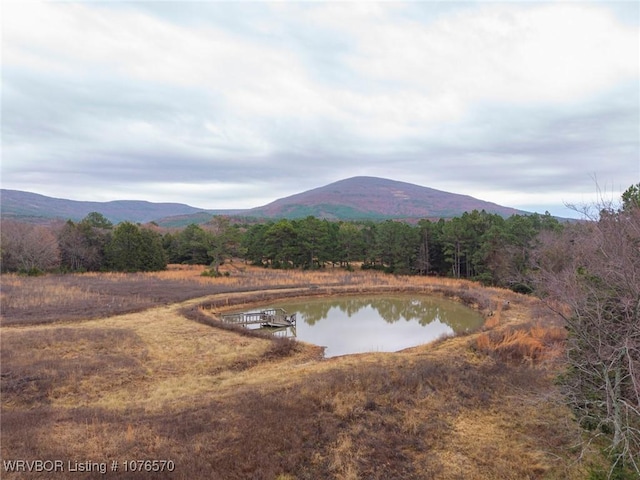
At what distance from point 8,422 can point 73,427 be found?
5.61 ft

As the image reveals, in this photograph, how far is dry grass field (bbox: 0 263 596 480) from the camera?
6473 millimetres

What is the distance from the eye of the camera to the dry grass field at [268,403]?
647cm

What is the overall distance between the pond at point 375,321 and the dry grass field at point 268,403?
2.40 metres

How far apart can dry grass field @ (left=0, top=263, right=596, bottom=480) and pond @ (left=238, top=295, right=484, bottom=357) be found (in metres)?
2.40

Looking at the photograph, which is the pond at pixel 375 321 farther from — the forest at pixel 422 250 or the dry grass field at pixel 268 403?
the forest at pixel 422 250

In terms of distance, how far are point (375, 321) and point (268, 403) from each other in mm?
15619

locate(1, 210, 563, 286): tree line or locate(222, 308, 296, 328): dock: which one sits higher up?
locate(1, 210, 563, 286): tree line

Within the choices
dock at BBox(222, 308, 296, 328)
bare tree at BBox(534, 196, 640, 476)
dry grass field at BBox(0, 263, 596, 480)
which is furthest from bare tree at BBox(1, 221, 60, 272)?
bare tree at BBox(534, 196, 640, 476)

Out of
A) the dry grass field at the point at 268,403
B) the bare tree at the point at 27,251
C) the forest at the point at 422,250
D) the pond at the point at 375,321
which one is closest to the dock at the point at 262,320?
the pond at the point at 375,321

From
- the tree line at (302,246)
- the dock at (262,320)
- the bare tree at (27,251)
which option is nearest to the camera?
the dock at (262,320)

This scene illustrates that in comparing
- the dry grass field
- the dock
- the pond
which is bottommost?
the pond

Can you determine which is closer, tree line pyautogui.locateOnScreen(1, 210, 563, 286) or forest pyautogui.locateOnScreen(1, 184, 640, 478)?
forest pyautogui.locateOnScreen(1, 184, 640, 478)

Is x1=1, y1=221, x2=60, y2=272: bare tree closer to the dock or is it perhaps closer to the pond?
the dock

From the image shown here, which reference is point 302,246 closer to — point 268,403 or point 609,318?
point 268,403
